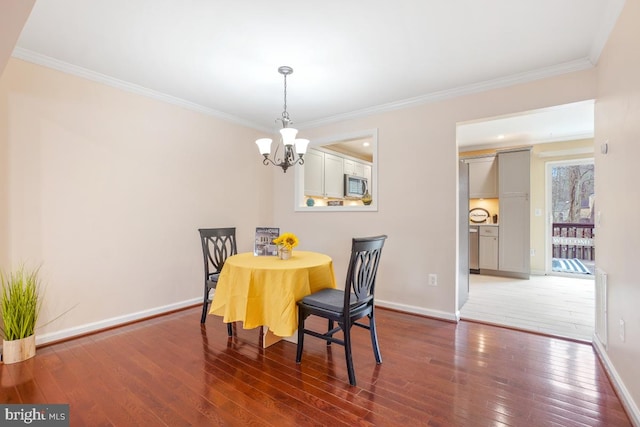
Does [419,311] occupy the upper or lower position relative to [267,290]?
lower

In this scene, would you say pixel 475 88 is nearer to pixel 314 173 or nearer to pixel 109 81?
pixel 314 173

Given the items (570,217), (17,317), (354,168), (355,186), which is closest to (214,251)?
(17,317)

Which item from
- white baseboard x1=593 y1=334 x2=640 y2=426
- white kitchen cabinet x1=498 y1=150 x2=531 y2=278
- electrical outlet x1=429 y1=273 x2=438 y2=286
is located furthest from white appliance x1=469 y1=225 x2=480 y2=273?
white baseboard x1=593 y1=334 x2=640 y2=426

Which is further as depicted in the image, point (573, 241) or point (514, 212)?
point (573, 241)

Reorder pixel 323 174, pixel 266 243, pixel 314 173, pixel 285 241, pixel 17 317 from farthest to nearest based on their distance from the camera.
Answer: pixel 323 174
pixel 314 173
pixel 266 243
pixel 285 241
pixel 17 317

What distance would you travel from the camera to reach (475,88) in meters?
3.17

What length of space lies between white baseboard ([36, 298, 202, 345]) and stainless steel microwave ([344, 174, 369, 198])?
3.53 metres

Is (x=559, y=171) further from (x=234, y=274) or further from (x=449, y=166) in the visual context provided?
(x=234, y=274)

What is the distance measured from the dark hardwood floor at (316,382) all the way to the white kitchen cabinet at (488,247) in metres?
3.13

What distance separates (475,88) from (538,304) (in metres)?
2.82

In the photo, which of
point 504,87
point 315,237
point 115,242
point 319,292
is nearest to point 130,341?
point 115,242

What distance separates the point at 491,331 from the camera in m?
3.01

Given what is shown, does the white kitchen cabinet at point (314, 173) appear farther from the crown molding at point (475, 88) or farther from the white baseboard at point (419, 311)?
the white baseboard at point (419, 311)

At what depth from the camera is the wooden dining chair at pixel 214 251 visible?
3123 millimetres
